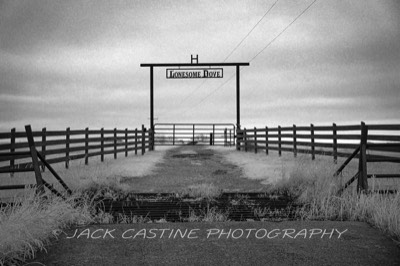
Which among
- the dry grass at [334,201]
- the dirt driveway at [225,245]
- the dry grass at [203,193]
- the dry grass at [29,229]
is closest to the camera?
the dirt driveway at [225,245]

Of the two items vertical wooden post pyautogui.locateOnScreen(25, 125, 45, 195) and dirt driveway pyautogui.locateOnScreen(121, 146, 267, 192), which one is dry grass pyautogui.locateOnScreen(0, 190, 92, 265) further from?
dirt driveway pyautogui.locateOnScreen(121, 146, 267, 192)

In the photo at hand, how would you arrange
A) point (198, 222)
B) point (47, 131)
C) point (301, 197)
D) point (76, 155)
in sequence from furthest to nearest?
point (76, 155) → point (47, 131) → point (301, 197) → point (198, 222)

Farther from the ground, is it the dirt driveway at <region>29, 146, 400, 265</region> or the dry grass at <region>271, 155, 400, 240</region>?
the dry grass at <region>271, 155, 400, 240</region>

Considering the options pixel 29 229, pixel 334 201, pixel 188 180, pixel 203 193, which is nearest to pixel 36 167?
pixel 29 229

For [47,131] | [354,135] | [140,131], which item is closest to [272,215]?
[354,135]

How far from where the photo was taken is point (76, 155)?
13.1 metres

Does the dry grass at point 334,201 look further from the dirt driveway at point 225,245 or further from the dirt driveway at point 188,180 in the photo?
the dirt driveway at point 188,180

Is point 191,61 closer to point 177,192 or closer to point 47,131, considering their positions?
point 47,131

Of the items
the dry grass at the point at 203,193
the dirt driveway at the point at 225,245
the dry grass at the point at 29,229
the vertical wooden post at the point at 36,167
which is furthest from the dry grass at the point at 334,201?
the vertical wooden post at the point at 36,167

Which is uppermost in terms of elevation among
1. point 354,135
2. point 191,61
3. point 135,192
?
point 191,61

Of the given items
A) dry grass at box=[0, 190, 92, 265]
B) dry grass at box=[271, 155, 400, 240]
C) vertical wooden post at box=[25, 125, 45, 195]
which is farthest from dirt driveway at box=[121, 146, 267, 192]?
dry grass at box=[0, 190, 92, 265]

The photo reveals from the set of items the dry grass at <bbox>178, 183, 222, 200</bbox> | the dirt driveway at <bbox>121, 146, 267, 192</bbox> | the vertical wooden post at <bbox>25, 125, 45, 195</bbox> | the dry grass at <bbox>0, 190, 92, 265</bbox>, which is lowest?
the dirt driveway at <bbox>121, 146, 267, 192</bbox>

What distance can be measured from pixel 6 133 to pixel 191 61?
568 inches

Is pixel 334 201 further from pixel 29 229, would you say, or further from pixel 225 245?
pixel 29 229
